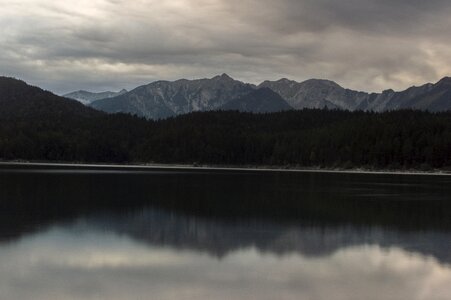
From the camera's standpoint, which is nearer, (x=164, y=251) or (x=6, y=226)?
(x=164, y=251)

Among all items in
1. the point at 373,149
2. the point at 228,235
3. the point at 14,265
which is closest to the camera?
the point at 14,265

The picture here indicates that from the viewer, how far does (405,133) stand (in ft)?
614

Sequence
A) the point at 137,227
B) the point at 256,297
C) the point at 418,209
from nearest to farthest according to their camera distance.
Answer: the point at 256,297, the point at 137,227, the point at 418,209

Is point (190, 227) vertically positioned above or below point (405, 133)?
below

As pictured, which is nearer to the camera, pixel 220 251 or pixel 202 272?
pixel 202 272

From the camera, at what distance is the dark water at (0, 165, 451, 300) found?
1922 cm

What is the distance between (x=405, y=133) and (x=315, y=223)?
6304 inches

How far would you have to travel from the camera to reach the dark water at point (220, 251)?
757 inches

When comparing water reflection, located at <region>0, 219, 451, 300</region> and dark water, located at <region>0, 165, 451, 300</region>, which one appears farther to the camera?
dark water, located at <region>0, 165, 451, 300</region>

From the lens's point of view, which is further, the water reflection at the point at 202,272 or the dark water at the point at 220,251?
the dark water at the point at 220,251

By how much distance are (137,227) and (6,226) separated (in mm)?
7621

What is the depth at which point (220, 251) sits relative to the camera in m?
26.2

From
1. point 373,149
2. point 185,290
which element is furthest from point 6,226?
point 373,149

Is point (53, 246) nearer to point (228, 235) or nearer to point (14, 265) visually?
point (14, 265)
